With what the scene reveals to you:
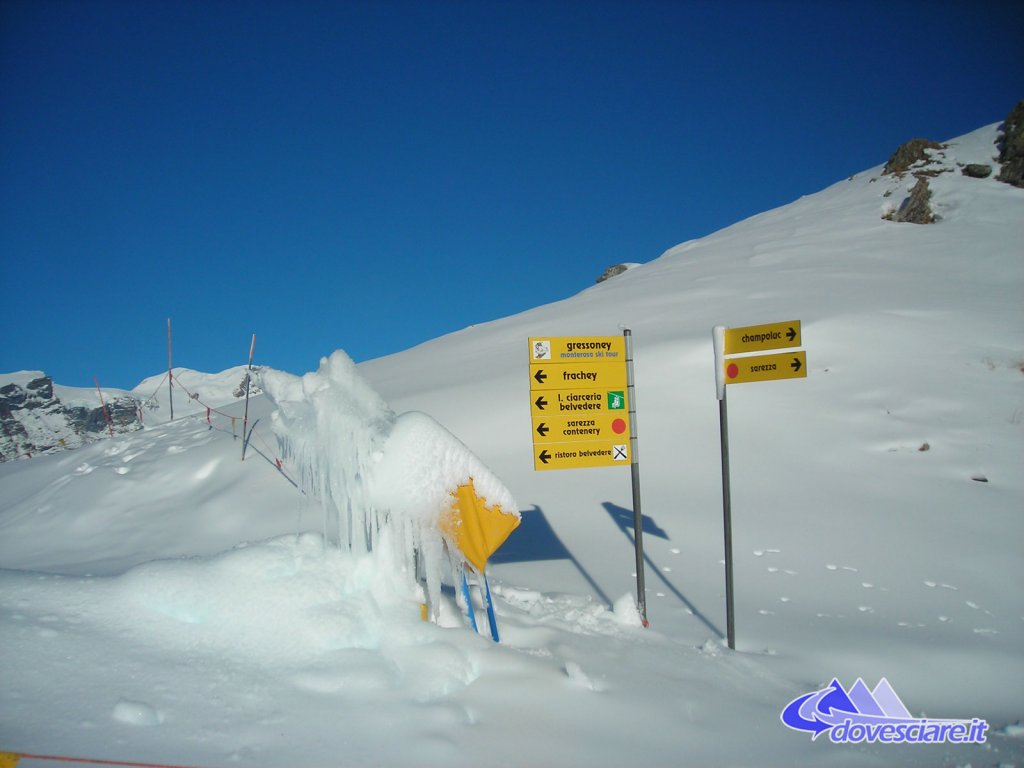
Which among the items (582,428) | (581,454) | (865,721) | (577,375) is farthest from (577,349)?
(865,721)

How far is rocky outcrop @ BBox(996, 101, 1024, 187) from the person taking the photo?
27062 mm

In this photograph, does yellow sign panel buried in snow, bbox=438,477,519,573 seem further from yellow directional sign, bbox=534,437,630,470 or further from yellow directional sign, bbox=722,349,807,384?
yellow directional sign, bbox=722,349,807,384

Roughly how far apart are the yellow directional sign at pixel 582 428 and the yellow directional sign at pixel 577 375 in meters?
0.26

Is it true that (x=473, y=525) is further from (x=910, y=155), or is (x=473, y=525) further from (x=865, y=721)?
(x=910, y=155)

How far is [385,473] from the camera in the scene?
3.90 m

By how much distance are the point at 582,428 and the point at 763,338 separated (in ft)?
5.15

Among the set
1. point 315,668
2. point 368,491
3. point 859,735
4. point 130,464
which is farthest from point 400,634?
point 130,464

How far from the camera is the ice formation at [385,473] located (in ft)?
12.8

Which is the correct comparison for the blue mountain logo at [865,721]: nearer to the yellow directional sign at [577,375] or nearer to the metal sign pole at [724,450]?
the metal sign pole at [724,450]

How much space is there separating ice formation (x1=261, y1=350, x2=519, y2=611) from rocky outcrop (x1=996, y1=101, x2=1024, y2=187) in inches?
1294

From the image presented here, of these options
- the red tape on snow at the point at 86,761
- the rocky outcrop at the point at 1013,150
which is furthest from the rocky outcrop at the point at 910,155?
the red tape on snow at the point at 86,761

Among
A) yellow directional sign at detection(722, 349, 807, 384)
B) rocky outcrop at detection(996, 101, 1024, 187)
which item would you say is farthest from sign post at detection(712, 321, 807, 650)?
rocky outcrop at detection(996, 101, 1024, 187)

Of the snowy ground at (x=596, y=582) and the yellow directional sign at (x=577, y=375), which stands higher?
the yellow directional sign at (x=577, y=375)

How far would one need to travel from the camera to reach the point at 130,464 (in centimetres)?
1145
